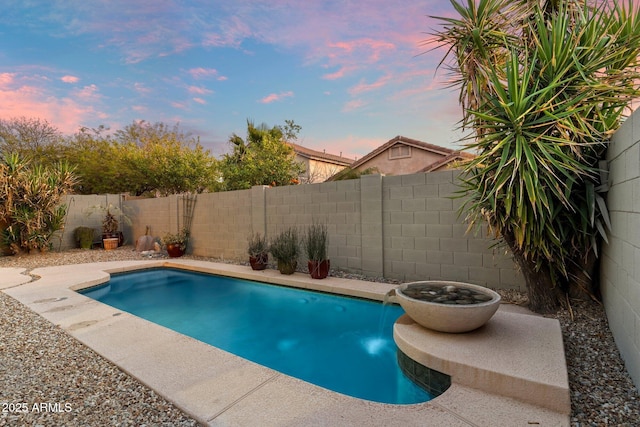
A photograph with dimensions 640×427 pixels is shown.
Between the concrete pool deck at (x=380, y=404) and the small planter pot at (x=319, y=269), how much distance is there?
8.91 ft

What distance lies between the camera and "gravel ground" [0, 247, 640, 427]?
74.5 inches

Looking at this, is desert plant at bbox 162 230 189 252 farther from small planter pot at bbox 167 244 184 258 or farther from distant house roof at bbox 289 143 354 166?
distant house roof at bbox 289 143 354 166

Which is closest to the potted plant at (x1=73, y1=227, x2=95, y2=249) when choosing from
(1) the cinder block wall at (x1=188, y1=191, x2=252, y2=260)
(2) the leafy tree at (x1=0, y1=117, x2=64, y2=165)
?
(1) the cinder block wall at (x1=188, y1=191, x2=252, y2=260)

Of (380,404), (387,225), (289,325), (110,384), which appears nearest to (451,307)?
(380,404)

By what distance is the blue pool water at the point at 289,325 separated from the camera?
2930 mm

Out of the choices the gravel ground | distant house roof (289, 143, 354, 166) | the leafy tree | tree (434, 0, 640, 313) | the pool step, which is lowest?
the gravel ground

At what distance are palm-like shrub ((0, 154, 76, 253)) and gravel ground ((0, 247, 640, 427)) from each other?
7211mm

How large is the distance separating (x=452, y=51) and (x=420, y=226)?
2528mm

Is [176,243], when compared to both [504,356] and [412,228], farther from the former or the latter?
[504,356]

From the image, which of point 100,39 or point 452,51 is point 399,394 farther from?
point 100,39

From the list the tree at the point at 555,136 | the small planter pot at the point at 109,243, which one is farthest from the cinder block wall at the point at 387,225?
the small planter pot at the point at 109,243

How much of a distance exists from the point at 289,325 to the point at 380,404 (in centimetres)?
248

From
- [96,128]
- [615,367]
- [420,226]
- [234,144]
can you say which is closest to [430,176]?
[420,226]

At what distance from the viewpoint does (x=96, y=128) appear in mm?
19875
